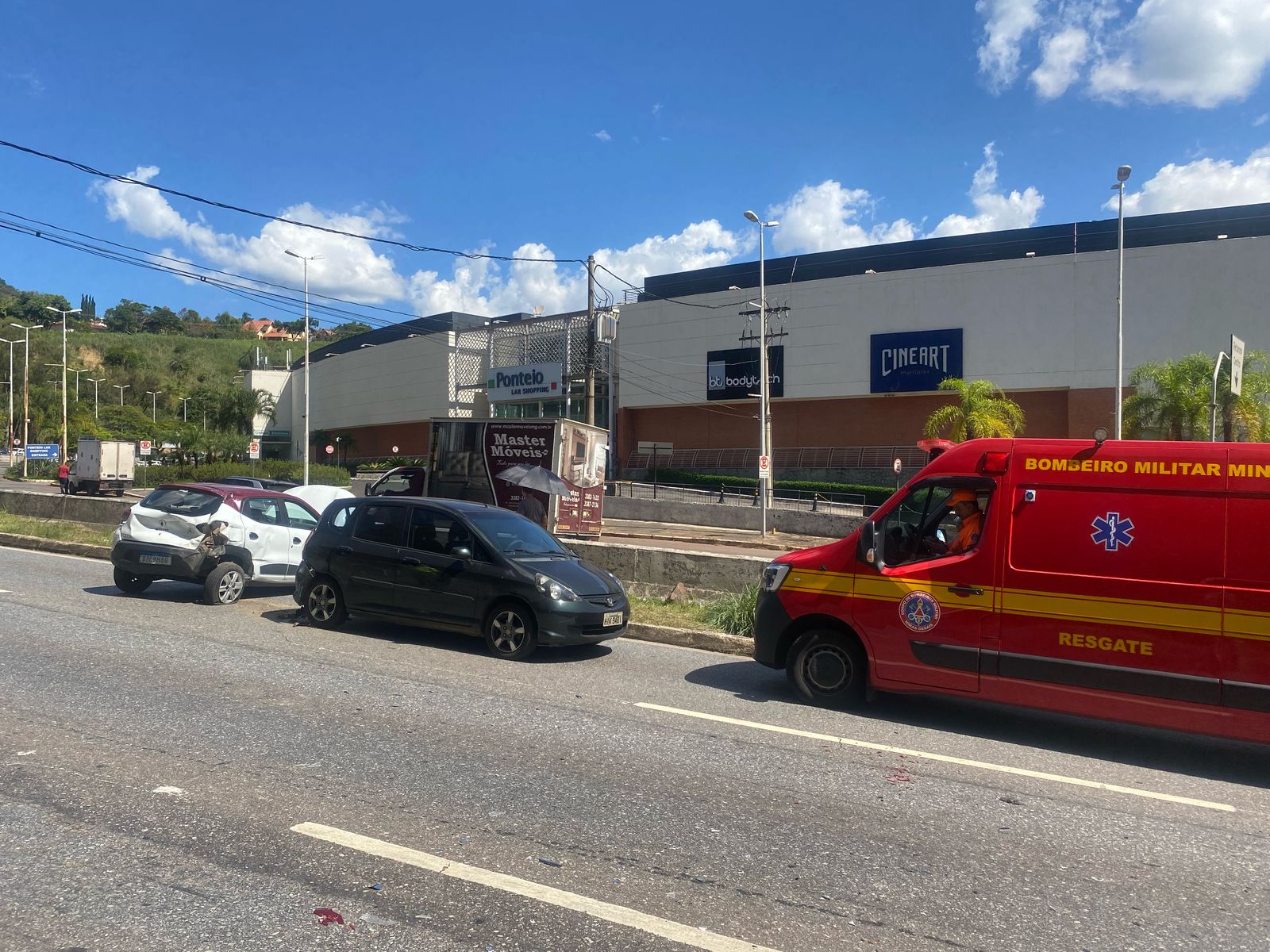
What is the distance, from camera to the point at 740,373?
5269 cm

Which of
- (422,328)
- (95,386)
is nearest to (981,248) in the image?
(422,328)

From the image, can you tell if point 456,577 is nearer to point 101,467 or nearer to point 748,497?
point 748,497

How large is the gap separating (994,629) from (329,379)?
81.2m

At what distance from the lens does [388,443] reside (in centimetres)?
7525

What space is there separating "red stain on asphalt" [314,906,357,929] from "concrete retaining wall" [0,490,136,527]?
1756 centimetres

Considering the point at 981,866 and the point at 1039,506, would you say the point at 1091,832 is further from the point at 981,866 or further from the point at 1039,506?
the point at 1039,506

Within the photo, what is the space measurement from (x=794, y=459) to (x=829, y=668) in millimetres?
44672

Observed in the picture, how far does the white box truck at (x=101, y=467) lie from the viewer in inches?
1745

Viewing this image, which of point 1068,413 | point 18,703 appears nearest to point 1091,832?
point 18,703

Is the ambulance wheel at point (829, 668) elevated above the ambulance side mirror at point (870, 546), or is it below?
below

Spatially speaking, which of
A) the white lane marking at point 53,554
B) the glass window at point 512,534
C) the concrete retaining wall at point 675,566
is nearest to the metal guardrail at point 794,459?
the concrete retaining wall at point 675,566

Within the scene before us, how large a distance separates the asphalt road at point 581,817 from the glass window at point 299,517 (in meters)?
4.51

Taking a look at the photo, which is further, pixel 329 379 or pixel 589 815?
pixel 329 379

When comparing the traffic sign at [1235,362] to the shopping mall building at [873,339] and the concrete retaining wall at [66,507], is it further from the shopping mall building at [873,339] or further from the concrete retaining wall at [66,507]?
the shopping mall building at [873,339]
